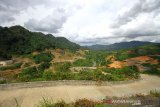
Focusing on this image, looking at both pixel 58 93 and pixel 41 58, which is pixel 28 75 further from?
pixel 41 58

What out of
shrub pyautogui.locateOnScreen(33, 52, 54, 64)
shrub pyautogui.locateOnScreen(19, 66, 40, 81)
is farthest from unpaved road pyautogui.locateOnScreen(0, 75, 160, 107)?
shrub pyautogui.locateOnScreen(33, 52, 54, 64)

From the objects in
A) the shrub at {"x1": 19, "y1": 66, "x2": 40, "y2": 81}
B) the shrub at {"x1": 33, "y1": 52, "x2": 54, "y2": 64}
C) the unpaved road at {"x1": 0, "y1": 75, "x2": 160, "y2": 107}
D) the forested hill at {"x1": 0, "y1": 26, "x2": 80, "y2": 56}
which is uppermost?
the forested hill at {"x1": 0, "y1": 26, "x2": 80, "y2": 56}

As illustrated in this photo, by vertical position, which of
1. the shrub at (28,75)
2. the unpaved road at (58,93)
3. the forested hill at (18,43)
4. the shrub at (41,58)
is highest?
the forested hill at (18,43)

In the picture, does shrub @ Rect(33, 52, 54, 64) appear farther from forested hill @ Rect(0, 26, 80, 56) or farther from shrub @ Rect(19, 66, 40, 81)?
shrub @ Rect(19, 66, 40, 81)

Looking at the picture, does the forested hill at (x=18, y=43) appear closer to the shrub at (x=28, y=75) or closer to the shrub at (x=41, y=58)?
the shrub at (x=41, y=58)

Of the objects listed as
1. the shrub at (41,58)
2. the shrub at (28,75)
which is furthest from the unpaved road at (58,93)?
the shrub at (41,58)

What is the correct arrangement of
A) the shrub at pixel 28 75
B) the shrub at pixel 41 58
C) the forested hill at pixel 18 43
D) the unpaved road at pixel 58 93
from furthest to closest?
the forested hill at pixel 18 43 < the shrub at pixel 41 58 < the shrub at pixel 28 75 < the unpaved road at pixel 58 93

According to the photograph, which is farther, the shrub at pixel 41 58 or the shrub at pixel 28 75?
the shrub at pixel 41 58

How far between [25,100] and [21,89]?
16.5 ft

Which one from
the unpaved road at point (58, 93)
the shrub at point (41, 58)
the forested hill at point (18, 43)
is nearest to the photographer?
the unpaved road at point (58, 93)

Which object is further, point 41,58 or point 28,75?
point 41,58

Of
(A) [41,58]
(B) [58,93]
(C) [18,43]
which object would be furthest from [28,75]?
(C) [18,43]

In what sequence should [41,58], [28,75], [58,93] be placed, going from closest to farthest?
[58,93] < [28,75] < [41,58]

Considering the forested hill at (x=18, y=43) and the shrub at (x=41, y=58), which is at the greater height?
the forested hill at (x=18, y=43)
